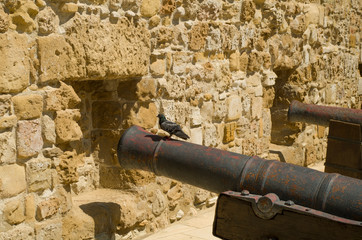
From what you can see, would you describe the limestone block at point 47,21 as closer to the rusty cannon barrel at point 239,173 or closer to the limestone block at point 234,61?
the rusty cannon barrel at point 239,173

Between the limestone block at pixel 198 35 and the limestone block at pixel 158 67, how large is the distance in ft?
1.35

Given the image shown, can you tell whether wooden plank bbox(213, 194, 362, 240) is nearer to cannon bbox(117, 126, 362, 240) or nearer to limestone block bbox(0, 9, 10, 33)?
cannon bbox(117, 126, 362, 240)

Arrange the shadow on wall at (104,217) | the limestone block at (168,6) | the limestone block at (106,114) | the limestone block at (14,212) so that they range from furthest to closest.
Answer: the limestone block at (168,6) → the limestone block at (106,114) → the shadow on wall at (104,217) → the limestone block at (14,212)

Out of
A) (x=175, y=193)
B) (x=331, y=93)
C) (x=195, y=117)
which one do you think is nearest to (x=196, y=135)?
(x=195, y=117)

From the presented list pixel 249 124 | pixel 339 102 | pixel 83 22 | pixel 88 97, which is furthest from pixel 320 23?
pixel 83 22

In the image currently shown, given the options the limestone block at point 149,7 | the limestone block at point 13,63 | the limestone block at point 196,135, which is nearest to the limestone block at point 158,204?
the limestone block at point 196,135

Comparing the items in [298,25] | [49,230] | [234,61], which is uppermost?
[298,25]

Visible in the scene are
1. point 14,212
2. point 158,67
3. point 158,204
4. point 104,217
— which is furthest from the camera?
point 158,204

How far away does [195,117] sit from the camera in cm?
474

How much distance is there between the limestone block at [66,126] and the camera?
336 cm

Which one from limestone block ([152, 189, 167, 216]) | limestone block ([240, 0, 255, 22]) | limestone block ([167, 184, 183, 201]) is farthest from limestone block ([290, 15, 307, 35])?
limestone block ([152, 189, 167, 216])

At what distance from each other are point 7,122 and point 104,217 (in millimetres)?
1120

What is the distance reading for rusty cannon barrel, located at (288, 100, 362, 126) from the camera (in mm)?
4938

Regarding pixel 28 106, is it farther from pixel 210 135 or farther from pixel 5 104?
pixel 210 135
